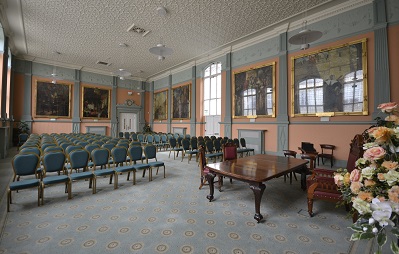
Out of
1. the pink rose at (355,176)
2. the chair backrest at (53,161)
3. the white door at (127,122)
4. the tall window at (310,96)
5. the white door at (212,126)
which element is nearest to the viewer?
the pink rose at (355,176)

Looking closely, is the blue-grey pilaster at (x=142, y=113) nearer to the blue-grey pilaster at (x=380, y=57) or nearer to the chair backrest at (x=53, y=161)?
the chair backrest at (x=53, y=161)

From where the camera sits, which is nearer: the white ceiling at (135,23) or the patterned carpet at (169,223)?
the patterned carpet at (169,223)

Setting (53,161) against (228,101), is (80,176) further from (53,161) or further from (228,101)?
(228,101)

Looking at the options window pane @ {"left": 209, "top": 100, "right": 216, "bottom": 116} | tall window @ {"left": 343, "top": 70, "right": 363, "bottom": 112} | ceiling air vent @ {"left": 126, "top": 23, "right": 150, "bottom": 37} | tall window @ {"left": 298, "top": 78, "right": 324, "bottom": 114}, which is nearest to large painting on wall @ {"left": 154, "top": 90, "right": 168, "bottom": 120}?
window pane @ {"left": 209, "top": 100, "right": 216, "bottom": 116}

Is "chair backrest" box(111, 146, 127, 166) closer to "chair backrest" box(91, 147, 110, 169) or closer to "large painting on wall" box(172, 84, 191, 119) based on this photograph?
"chair backrest" box(91, 147, 110, 169)

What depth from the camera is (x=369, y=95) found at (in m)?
5.32

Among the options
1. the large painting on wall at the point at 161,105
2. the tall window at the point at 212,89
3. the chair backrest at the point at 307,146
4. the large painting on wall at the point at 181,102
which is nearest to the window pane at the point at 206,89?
the tall window at the point at 212,89

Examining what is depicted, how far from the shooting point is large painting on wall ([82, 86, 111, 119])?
41.7 ft

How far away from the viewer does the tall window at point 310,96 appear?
20.5ft

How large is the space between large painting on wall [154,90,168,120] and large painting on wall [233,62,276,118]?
642 cm

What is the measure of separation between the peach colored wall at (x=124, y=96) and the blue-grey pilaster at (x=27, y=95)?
503 cm

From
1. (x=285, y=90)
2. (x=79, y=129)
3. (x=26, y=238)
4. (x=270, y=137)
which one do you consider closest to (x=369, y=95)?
(x=285, y=90)

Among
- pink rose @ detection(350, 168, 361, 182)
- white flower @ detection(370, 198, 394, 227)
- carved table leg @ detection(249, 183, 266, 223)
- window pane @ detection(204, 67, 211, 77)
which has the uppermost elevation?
window pane @ detection(204, 67, 211, 77)

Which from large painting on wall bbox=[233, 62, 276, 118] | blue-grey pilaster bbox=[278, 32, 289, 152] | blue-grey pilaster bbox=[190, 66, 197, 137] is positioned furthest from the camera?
blue-grey pilaster bbox=[190, 66, 197, 137]
